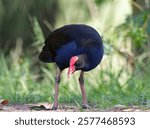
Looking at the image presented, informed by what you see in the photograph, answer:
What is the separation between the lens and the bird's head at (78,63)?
4.48m

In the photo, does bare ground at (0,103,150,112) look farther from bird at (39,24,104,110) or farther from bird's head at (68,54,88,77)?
bird's head at (68,54,88,77)

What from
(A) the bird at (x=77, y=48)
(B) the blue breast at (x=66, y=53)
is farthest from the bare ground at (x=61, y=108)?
(B) the blue breast at (x=66, y=53)

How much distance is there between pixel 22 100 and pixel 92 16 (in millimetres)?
3562

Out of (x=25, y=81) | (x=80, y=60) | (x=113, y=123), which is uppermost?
(x=80, y=60)

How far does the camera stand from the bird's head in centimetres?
448

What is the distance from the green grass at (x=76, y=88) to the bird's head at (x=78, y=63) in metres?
0.44

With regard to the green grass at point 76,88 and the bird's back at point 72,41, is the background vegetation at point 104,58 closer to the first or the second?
the green grass at point 76,88

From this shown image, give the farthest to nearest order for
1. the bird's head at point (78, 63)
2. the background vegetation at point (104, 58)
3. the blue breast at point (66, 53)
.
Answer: the background vegetation at point (104, 58) → the blue breast at point (66, 53) → the bird's head at point (78, 63)

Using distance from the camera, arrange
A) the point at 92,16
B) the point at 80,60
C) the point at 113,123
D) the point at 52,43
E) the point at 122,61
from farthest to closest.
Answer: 1. the point at 92,16
2. the point at 122,61
3. the point at 52,43
4. the point at 80,60
5. the point at 113,123

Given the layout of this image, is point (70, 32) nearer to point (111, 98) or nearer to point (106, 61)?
point (111, 98)

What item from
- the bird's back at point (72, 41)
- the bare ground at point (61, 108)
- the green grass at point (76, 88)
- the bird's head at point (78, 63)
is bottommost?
the green grass at point (76, 88)

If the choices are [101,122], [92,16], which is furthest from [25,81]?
[101,122]

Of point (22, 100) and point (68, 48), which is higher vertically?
point (68, 48)

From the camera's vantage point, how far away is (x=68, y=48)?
4633 mm
